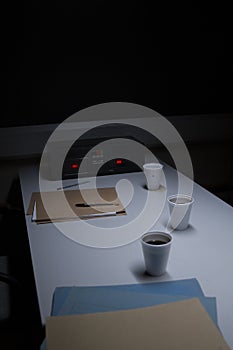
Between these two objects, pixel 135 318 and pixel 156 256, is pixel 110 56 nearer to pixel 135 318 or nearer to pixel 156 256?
pixel 156 256

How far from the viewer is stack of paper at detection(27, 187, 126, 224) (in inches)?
54.6

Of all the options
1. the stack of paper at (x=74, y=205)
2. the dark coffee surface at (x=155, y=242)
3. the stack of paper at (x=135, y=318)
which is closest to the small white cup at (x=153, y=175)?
the stack of paper at (x=74, y=205)

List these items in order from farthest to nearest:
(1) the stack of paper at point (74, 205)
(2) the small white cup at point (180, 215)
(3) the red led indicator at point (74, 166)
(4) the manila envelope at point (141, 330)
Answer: (3) the red led indicator at point (74, 166) → (1) the stack of paper at point (74, 205) → (2) the small white cup at point (180, 215) → (4) the manila envelope at point (141, 330)

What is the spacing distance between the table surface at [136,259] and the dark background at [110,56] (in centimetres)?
115

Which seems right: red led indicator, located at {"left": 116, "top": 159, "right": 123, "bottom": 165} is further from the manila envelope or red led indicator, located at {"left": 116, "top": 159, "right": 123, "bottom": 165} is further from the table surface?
the manila envelope

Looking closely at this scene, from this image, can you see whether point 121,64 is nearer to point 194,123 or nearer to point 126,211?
point 194,123

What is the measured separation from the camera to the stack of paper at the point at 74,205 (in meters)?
1.39

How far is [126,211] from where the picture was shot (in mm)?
1449

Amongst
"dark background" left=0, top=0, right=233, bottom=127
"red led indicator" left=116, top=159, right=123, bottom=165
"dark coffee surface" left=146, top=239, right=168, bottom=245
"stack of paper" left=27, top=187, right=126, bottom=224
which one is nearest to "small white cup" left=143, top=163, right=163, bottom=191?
"stack of paper" left=27, top=187, right=126, bottom=224

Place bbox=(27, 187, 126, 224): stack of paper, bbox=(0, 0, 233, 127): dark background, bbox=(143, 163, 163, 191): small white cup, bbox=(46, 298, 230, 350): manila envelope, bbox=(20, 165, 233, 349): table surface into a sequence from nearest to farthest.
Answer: bbox=(46, 298, 230, 350): manila envelope, bbox=(20, 165, 233, 349): table surface, bbox=(27, 187, 126, 224): stack of paper, bbox=(143, 163, 163, 191): small white cup, bbox=(0, 0, 233, 127): dark background

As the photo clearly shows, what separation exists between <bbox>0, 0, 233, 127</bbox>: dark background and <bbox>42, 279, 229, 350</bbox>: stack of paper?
1.60 metres

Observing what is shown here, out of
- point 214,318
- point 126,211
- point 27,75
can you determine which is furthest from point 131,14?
point 214,318

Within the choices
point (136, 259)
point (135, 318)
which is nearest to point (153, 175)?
point (136, 259)

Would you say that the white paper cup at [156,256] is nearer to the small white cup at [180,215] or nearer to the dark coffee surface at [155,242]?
the dark coffee surface at [155,242]
